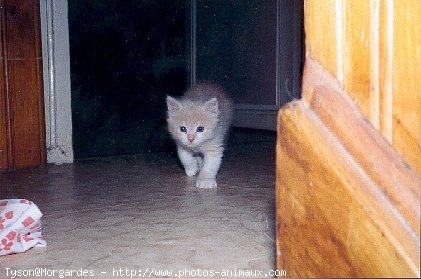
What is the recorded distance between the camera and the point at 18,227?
1372mm

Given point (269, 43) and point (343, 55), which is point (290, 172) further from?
point (269, 43)

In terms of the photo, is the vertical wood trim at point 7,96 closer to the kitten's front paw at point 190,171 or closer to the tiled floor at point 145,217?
the tiled floor at point 145,217

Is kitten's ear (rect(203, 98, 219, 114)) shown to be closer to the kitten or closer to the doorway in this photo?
the kitten

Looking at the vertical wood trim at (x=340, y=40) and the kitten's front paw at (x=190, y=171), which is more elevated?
the vertical wood trim at (x=340, y=40)

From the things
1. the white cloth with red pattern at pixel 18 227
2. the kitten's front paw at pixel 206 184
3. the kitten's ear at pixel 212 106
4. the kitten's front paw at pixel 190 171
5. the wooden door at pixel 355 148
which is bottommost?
the kitten's front paw at pixel 190 171

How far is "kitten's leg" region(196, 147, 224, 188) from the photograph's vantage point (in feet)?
7.68

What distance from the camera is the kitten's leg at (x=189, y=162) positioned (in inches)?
107

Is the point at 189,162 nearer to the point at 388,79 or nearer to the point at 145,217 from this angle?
the point at 145,217

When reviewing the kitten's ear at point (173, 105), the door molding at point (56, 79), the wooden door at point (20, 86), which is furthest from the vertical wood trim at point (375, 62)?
the door molding at point (56, 79)

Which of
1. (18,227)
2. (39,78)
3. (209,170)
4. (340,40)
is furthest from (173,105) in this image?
(340,40)

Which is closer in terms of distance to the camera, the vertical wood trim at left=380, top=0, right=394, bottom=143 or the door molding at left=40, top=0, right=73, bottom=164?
the vertical wood trim at left=380, top=0, right=394, bottom=143

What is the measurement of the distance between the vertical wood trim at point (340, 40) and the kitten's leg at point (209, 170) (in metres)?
1.58

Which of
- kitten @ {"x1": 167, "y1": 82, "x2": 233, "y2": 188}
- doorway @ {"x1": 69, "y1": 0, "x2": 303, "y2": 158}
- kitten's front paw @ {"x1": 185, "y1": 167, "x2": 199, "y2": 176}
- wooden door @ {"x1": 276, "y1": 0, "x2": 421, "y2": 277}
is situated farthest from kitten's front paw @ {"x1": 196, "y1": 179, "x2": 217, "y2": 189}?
wooden door @ {"x1": 276, "y1": 0, "x2": 421, "y2": 277}

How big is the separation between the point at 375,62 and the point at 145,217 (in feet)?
3.71
